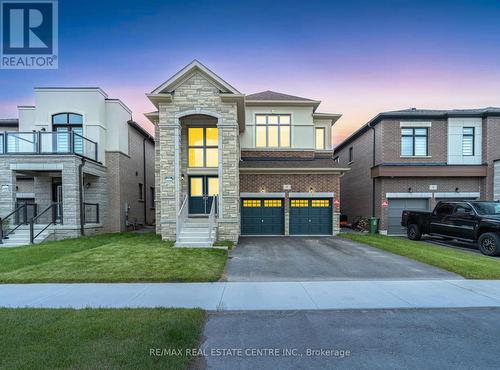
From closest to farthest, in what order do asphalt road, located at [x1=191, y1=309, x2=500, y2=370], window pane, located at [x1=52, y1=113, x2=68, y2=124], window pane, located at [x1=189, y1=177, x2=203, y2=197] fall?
asphalt road, located at [x1=191, y1=309, x2=500, y2=370] → window pane, located at [x1=189, y1=177, x2=203, y2=197] → window pane, located at [x1=52, y1=113, x2=68, y2=124]

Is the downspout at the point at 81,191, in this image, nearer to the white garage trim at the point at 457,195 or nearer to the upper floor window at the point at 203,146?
the upper floor window at the point at 203,146

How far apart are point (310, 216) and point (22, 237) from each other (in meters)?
14.9

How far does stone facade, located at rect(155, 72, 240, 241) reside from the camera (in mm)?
11820

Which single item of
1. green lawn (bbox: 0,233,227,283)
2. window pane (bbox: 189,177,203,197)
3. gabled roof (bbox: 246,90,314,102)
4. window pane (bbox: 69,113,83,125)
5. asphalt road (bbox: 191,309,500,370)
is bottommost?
green lawn (bbox: 0,233,227,283)

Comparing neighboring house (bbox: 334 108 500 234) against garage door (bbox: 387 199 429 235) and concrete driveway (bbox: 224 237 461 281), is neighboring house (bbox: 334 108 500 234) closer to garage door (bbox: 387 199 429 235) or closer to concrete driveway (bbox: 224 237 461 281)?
garage door (bbox: 387 199 429 235)

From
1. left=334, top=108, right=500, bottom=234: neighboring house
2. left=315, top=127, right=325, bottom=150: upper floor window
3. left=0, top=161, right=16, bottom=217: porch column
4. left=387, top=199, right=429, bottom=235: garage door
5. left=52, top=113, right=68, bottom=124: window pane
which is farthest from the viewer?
left=315, top=127, right=325, bottom=150: upper floor window

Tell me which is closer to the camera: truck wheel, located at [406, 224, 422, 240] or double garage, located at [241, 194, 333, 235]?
truck wheel, located at [406, 224, 422, 240]

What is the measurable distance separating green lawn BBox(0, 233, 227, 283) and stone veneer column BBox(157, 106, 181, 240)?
4.98ft

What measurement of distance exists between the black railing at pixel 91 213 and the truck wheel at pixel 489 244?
19.1 meters

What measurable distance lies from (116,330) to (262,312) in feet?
7.94

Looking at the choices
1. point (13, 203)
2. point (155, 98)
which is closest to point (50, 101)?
point (13, 203)

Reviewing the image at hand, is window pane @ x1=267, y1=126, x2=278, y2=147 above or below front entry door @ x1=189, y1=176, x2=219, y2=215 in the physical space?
above

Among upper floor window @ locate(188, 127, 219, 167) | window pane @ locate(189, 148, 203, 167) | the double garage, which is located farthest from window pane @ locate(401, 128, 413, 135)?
window pane @ locate(189, 148, 203, 167)

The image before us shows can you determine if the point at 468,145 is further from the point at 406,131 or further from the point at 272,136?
the point at 272,136
